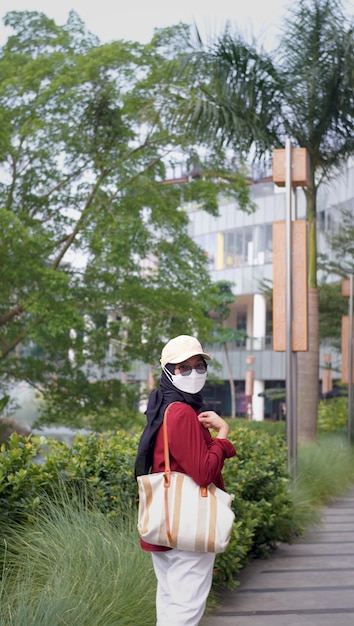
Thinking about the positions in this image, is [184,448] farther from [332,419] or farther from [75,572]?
[332,419]

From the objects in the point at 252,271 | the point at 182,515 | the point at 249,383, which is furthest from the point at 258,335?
the point at 182,515

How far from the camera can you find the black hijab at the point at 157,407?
175 inches

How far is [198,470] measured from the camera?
432 cm

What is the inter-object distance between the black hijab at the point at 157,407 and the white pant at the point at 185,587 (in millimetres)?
412

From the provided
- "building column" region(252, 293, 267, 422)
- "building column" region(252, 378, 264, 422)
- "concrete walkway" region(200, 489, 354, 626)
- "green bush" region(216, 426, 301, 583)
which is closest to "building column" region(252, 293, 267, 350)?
"building column" region(252, 293, 267, 422)

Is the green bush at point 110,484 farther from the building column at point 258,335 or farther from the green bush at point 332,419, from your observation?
the building column at point 258,335

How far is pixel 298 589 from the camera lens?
25.3ft

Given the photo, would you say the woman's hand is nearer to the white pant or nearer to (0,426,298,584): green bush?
the white pant

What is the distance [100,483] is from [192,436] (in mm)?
3219

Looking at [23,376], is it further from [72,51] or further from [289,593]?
[289,593]

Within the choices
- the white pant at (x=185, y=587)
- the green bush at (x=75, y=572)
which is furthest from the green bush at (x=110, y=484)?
the white pant at (x=185, y=587)

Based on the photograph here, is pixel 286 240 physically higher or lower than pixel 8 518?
higher

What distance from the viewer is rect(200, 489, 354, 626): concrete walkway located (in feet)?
21.9

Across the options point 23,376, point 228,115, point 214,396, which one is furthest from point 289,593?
point 214,396
